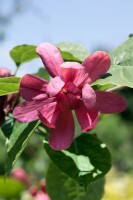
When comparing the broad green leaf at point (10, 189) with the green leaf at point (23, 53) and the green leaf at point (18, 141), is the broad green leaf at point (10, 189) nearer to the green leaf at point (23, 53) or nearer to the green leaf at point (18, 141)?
the green leaf at point (23, 53)

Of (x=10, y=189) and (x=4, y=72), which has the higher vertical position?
(x=4, y=72)

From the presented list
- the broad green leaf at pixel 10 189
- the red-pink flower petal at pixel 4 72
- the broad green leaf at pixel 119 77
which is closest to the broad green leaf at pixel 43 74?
the red-pink flower petal at pixel 4 72

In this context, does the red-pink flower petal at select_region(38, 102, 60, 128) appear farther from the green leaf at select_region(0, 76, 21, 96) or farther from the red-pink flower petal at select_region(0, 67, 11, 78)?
the red-pink flower petal at select_region(0, 67, 11, 78)

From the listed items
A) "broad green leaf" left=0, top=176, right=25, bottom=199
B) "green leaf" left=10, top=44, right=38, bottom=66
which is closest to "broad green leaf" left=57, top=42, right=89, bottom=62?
"green leaf" left=10, top=44, right=38, bottom=66

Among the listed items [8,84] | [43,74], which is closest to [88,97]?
[8,84]

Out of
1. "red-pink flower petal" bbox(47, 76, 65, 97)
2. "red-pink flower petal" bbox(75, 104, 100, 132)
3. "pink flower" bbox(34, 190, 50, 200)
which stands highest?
"red-pink flower petal" bbox(47, 76, 65, 97)

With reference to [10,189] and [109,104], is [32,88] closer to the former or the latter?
[109,104]

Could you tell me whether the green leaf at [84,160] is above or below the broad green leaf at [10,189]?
above
